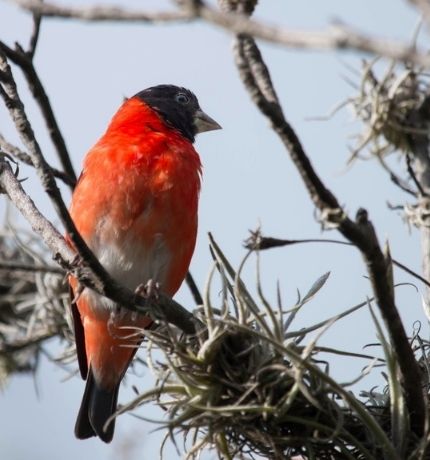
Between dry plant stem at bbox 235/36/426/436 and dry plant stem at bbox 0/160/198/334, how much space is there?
26.1 inches

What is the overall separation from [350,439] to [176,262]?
1647 millimetres

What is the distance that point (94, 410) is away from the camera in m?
3.92

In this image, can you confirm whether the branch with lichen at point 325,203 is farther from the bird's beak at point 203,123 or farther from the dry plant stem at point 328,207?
the bird's beak at point 203,123

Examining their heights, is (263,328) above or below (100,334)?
below

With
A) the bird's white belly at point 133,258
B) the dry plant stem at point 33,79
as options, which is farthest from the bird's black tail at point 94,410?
the dry plant stem at point 33,79

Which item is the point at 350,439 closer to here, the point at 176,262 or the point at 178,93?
the point at 176,262

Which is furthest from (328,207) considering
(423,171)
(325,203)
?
(423,171)

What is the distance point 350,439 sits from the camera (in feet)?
8.00

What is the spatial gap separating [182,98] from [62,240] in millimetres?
2216

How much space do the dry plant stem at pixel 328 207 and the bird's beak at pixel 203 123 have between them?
281 centimetres

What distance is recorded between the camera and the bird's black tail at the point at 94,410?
3852 mm

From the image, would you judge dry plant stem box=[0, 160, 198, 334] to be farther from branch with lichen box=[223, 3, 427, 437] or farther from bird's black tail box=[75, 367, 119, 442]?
bird's black tail box=[75, 367, 119, 442]

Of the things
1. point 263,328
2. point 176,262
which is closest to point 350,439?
point 263,328

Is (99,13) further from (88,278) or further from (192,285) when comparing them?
(192,285)
